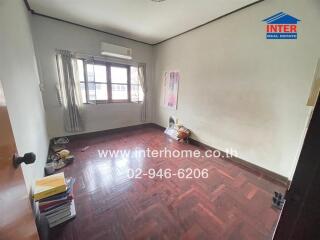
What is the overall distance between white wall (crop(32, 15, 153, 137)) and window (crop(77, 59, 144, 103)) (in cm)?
22

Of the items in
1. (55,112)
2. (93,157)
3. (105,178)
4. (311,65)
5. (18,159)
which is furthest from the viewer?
(55,112)

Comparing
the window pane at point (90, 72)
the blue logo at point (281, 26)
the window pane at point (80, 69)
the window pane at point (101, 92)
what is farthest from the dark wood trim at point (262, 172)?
the window pane at point (80, 69)

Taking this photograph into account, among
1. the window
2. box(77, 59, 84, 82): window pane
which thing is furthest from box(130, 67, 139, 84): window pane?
box(77, 59, 84, 82): window pane

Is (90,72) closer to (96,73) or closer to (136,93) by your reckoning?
(96,73)

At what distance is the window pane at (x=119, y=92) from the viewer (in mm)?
3711

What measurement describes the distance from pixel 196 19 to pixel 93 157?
3.16m

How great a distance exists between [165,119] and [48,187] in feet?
10.3

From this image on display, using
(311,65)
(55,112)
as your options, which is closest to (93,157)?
(55,112)

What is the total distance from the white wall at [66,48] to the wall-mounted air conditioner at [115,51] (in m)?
0.18

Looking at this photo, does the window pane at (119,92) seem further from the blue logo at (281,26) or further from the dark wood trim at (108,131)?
the blue logo at (281,26)

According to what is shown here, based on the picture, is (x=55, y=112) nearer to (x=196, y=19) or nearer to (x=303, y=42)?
(x=196, y=19)

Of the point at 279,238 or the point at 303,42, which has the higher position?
the point at 303,42

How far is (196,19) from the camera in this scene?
2518 millimetres

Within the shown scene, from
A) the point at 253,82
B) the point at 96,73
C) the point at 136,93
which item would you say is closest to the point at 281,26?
the point at 253,82
